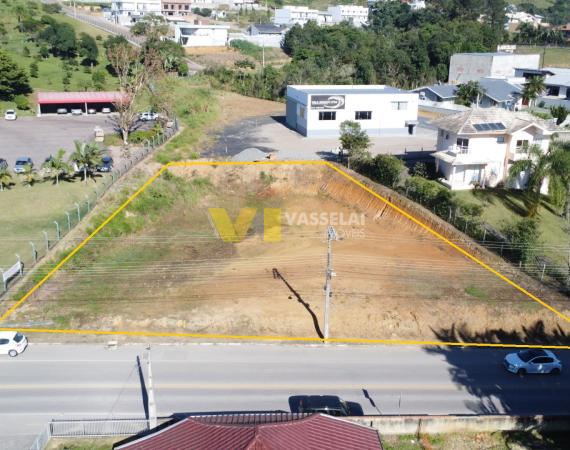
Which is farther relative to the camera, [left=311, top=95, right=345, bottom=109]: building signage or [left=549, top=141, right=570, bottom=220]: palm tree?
[left=311, top=95, right=345, bottom=109]: building signage

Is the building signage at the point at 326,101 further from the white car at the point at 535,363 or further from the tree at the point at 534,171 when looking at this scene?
the white car at the point at 535,363

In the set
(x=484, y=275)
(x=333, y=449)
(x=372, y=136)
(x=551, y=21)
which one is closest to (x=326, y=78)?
(x=372, y=136)

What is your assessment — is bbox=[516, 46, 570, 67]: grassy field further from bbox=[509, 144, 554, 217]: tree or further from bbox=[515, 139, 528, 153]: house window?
bbox=[509, 144, 554, 217]: tree

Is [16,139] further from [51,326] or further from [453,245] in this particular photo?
[453,245]

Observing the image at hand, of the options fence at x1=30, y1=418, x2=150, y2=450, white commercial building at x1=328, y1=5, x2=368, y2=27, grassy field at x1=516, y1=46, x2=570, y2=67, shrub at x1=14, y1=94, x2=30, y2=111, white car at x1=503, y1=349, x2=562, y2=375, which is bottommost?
fence at x1=30, y1=418, x2=150, y2=450

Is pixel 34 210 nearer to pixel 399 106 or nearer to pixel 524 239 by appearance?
pixel 524 239

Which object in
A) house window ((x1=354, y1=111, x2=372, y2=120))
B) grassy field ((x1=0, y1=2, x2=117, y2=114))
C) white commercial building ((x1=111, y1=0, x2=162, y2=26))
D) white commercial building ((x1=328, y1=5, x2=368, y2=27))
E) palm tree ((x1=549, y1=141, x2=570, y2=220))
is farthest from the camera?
white commercial building ((x1=328, y1=5, x2=368, y2=27))

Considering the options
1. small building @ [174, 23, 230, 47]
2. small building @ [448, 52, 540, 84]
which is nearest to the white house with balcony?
small building @ [448, 52, 540, 84]
